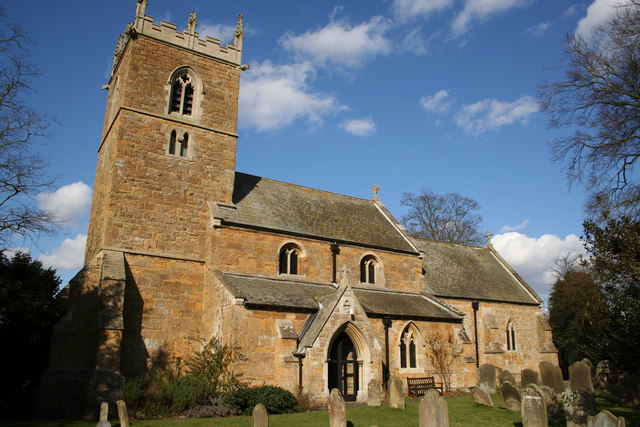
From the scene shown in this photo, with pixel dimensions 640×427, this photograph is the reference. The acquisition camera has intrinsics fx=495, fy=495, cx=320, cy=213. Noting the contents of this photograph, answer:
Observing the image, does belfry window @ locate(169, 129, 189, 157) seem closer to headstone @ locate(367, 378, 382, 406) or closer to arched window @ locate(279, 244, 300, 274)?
arched window @ locate(279, 244, 300, 274)

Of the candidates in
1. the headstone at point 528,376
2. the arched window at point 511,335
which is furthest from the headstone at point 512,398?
the arched window at point 511,335

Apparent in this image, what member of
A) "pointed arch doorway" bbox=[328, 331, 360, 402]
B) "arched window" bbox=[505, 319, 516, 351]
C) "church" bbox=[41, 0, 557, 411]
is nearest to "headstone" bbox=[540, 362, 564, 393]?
"church" bbox=[41, 0, 557, 411]

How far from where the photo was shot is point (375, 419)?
1577 centimetres

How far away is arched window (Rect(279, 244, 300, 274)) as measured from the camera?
2361 cm

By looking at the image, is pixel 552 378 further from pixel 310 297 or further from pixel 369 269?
pixel 310 297

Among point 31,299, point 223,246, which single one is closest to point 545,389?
point 223,246

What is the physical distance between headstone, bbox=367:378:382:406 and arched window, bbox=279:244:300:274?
699 cm

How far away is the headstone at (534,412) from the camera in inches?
506

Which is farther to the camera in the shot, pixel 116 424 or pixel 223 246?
pixel 223 246

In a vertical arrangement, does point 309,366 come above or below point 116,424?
above

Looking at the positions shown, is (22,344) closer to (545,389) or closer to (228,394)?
(228,394)

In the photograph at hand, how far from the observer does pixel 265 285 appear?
2155 centimetres

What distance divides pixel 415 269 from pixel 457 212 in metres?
22.5

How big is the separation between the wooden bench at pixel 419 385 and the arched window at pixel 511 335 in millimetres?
9722
